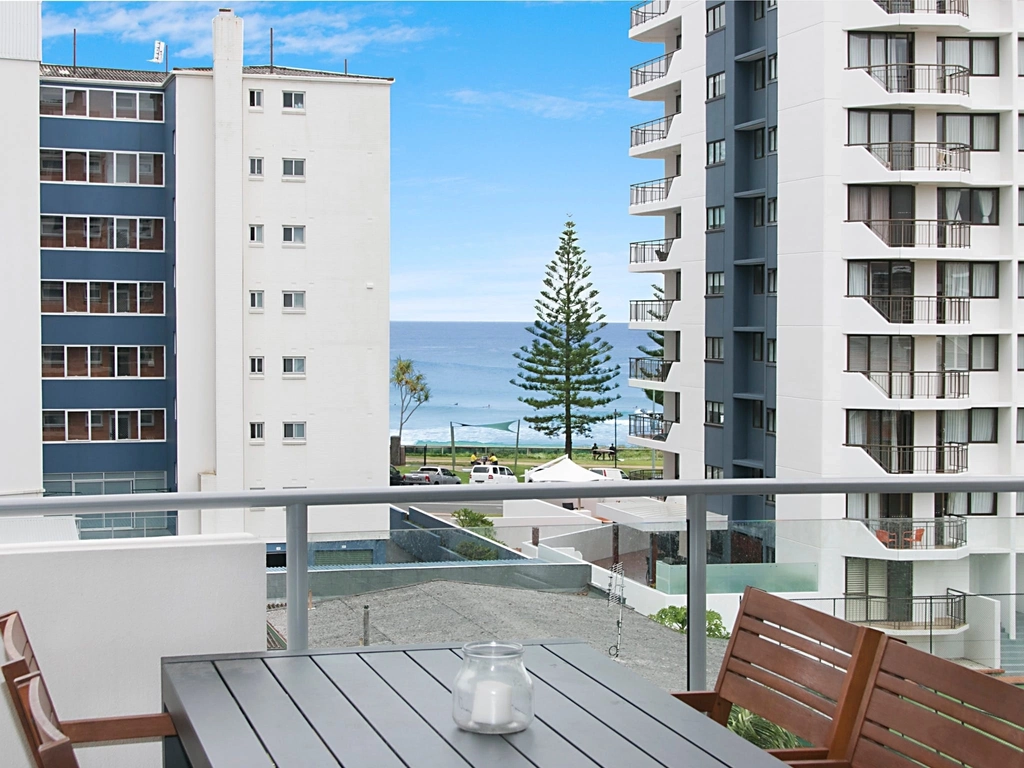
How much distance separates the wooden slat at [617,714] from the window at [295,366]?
35.2 m

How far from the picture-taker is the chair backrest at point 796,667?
171cm

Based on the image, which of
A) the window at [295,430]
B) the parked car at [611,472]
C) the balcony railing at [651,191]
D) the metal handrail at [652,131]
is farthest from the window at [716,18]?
the parked car at [611,472]

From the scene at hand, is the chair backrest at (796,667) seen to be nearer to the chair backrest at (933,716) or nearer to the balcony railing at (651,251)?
the chair backrest at (933,716)

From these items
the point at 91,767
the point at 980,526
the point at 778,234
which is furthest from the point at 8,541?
the point at 778,234

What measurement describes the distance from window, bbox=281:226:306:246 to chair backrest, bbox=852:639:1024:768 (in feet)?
114

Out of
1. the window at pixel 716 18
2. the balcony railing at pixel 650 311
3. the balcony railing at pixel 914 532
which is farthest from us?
the balcony railing at pixel 650 311

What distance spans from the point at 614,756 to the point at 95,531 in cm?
134

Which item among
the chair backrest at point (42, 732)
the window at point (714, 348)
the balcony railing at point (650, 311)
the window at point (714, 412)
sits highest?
the balcony railing at point (650, 311)

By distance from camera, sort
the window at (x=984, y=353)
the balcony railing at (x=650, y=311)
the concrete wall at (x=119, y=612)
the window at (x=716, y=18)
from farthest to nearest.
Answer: the balcony railing at (x=650, y=311) < the window at (x=716, y=18) < the window at (x=984, y=353) < the concrete wall at (x=119, y=612)

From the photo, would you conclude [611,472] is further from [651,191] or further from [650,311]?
Result: [651,191]

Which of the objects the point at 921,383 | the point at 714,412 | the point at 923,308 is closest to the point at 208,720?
the point at 923,308

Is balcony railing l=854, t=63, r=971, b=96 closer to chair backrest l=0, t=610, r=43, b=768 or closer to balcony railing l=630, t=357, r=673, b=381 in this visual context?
balcony railing l=630, t=357, r=673, b=381

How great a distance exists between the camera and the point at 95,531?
2.35 meters

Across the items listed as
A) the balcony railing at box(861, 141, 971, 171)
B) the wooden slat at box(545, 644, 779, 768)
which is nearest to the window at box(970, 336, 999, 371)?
the balcony railing at box(861, 141, 971, 171)
